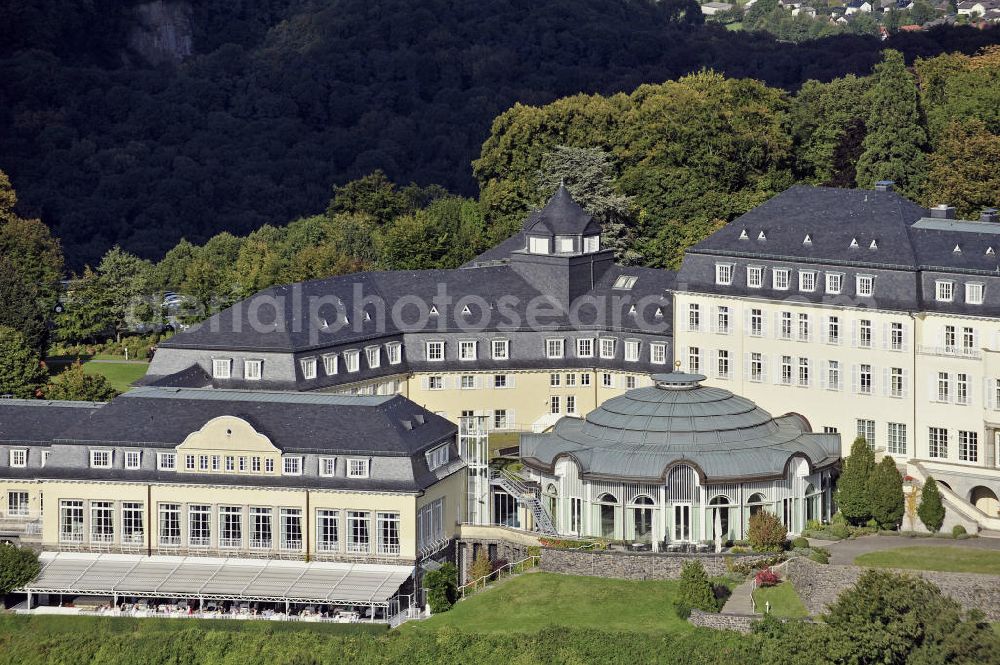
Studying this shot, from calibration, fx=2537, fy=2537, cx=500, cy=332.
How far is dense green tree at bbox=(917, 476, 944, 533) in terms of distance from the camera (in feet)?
410

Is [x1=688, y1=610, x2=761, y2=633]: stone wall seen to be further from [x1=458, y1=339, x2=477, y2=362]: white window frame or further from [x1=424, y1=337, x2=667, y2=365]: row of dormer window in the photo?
[x1=458, y1=339, x2=477, y2=362]: white window frame

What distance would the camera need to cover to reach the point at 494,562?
124125 mm

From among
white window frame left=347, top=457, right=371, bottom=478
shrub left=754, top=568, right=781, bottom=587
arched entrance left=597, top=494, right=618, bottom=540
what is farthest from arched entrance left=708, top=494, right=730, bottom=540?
white window frame left=347, top=457, right=371, bottom=478

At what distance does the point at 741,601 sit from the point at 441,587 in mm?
14111

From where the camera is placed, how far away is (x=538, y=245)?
493 ft

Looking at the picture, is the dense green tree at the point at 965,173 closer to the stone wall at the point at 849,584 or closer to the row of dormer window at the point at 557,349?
the row of dormer window at the point at 557,349

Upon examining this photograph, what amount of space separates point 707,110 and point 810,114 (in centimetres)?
909

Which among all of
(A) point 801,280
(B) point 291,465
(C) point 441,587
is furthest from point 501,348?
(C) point 441,587

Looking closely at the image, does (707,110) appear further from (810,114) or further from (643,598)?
(643,598)

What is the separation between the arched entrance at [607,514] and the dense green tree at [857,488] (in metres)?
11.7

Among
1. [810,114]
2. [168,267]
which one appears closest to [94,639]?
[168,267]

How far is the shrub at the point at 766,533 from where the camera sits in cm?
11938

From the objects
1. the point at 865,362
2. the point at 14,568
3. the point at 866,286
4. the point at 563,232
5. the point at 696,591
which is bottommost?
the point at 696,591

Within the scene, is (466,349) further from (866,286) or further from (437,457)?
(866,286)
